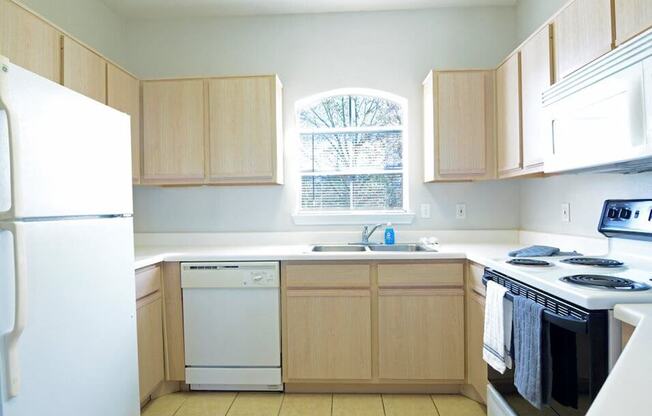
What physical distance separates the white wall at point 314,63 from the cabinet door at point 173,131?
343 mm

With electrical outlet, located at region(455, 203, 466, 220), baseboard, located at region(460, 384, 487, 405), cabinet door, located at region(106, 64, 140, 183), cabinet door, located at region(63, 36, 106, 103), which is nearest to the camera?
cabinet door, located at region(63, 36, 106, 103)

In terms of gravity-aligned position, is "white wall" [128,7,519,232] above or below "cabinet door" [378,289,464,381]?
above

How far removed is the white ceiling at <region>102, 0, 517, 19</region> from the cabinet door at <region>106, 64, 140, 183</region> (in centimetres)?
66

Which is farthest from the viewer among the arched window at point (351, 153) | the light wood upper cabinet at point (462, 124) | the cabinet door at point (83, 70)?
the arched window at point (351, 153)

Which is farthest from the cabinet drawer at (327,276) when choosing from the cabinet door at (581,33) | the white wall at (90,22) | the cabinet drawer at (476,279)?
the white wall at (90,22)

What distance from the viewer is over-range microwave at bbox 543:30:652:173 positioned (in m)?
1.24

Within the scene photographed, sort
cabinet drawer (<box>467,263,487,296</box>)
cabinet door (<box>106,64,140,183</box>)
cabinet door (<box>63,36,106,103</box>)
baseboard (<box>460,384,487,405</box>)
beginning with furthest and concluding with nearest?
cabinet door (<box>106,64,140,183</box>) < baseboard (<box>460,384,487,405</box>) < cabinet drawer (<box>467,263,487,296</box>) < cabinet door (<box>63,36,106,103</box>)

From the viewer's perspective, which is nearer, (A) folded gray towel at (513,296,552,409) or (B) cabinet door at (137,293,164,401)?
(A) folded gray towel at (513,296,552,409)

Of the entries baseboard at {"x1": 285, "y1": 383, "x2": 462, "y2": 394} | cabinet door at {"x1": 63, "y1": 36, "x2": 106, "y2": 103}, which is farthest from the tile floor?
cabinet door at {"x1": 63, "y1": 36, "x2": 106, "y2": 103}

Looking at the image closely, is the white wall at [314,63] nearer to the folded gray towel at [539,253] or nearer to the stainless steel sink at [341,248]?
the stainless steel sink at [341,248]

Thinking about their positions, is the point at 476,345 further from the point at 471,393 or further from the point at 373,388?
the point at 373,388

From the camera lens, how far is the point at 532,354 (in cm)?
138

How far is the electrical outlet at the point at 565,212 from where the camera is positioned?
2.27 meters

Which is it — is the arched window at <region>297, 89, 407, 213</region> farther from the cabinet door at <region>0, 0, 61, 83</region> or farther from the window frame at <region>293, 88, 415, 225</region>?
the cabinet door at <region>0, 0, 61, 83</region>
